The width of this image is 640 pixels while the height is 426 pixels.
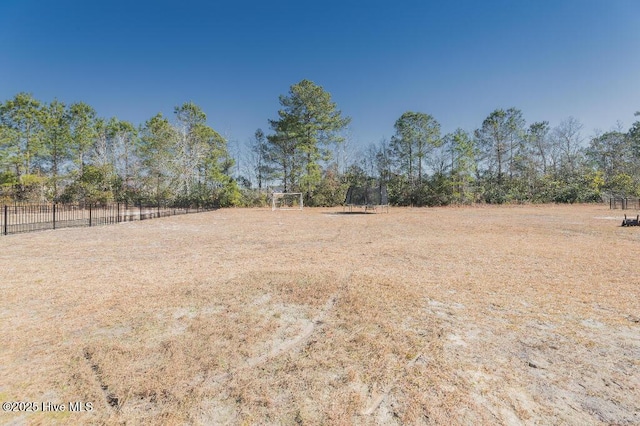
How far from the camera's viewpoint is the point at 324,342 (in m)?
2.63

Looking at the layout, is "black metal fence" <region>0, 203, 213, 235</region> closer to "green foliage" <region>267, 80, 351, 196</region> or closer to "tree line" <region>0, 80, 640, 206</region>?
"tree line" <region>0, 80, 640, 206</region>

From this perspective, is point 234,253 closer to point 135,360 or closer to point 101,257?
point 101,257

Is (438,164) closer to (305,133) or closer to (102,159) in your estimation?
(305,133)

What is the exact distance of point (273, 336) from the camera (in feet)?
8.98

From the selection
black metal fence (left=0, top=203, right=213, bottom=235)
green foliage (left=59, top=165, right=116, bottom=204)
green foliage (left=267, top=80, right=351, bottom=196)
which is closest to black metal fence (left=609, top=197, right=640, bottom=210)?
green foliage (left=267, top=80, right=351, bottom=196)

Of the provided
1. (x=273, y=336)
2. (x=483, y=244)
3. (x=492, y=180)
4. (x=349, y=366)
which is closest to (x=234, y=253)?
(x=273, y=336)

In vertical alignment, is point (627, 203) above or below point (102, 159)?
below

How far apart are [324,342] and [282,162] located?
95.6ft

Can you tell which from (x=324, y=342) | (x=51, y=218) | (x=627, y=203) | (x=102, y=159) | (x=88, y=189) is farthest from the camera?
Answer: (x=102, y=159)

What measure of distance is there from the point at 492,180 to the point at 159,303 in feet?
121

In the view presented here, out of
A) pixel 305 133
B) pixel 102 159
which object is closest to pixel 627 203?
pixel 305 133

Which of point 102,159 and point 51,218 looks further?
point 102,159

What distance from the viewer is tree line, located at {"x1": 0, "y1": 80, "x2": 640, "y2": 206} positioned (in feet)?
92.5

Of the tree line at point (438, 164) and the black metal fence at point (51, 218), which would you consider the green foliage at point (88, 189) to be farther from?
the tree line at point (438, 164)
